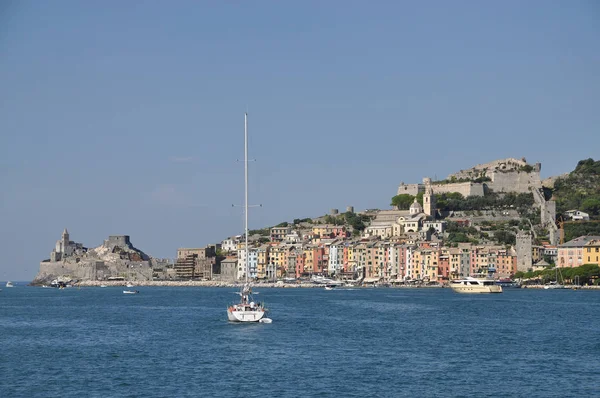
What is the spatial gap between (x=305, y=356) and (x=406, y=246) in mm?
88264

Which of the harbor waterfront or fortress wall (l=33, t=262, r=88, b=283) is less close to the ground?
fortress wall (l=33, t=262, r=88, b=283)

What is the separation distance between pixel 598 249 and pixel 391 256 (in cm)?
2697

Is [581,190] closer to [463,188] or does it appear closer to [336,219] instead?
[463,188]

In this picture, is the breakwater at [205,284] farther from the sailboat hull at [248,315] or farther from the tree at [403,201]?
the sailboat hull at [248,315]

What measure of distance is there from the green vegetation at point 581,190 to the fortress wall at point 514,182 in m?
3.43

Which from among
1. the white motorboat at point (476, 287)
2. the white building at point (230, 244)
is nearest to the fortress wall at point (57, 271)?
the white building at point (230, 244)

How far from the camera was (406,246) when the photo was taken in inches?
4729

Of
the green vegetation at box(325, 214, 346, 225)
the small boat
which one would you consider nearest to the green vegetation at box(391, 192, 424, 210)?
the green vegetation at box(325, 214, 346, 225)

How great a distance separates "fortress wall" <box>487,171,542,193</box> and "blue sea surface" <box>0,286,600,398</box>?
8410 centimetres

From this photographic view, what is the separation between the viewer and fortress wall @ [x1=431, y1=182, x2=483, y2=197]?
448 feet

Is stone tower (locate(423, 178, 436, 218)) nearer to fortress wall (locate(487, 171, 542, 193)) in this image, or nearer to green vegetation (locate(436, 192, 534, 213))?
green vegetation (locate(436, 192, 534, 213))

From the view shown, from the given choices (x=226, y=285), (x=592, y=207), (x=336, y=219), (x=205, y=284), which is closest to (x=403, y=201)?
(x=336, y=219)

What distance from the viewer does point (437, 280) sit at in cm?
11538

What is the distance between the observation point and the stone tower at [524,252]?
4336 inches
